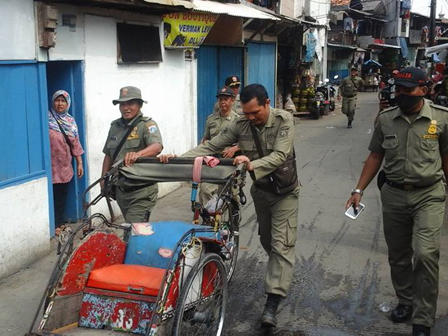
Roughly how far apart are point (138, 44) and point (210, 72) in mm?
5034

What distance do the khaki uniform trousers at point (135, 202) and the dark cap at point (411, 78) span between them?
2.35 meters

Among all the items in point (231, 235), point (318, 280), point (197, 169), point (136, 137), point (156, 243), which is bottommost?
point (318, 280)

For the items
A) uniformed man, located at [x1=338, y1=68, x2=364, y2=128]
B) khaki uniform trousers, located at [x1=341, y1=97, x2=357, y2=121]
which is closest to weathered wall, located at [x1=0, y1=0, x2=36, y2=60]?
uniformed man, located at [x1=338, y1=68, x2=364, y2=128]

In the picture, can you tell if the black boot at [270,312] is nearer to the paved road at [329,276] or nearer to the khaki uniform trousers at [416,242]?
the paved road at [329,276]

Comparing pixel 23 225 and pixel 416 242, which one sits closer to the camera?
pixel 416 242

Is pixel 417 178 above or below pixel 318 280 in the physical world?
above

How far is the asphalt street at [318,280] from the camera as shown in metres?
4.87

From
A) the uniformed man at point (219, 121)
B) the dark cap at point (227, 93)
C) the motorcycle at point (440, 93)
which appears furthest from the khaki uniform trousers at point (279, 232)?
the motorcycle at point (440, 93)

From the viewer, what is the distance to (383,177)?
15.9 feet

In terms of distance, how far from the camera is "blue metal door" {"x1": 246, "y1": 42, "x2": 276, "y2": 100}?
16.3 m

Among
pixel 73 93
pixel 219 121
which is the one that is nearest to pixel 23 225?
pixel 73 93

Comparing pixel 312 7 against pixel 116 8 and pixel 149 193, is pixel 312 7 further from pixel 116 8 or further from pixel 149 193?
pixel 149 193

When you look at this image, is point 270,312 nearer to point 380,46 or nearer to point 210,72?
point 210,72

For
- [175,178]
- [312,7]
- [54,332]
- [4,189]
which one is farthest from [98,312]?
[312,7]
